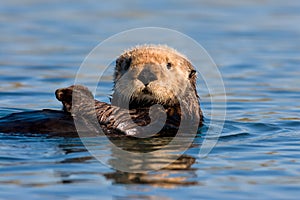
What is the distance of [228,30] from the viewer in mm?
13273

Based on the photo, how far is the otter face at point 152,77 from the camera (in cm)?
598

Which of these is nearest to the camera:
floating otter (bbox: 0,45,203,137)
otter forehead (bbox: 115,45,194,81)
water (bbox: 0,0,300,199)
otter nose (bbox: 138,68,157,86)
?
water (bbox: 0,0,300,199)

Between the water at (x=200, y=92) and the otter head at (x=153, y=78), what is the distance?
0.45m

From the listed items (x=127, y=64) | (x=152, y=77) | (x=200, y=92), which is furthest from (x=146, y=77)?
(x=200, y=92)

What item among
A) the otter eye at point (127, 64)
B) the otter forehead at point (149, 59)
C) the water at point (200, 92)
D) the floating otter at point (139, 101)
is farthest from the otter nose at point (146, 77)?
the water at point (200, 92)

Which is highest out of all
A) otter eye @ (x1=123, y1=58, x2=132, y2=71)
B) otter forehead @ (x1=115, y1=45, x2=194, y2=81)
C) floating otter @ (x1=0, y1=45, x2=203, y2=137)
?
otter forehead @ (x1=115, y1=45, x2=194, y2=81)

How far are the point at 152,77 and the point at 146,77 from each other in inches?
2.0

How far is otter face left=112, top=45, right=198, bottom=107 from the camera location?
19.6 feet

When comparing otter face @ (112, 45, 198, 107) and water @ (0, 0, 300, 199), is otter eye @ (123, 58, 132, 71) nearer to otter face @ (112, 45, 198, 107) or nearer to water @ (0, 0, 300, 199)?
otter face @ (112, 45, 198, 107)

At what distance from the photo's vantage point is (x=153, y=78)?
595cm

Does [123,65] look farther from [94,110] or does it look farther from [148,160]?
[148,160]

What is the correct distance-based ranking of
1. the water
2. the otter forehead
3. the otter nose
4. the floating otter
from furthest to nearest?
the otter forehead, the otter nose, the floating otter, the water

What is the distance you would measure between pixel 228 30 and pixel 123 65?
7146 mm

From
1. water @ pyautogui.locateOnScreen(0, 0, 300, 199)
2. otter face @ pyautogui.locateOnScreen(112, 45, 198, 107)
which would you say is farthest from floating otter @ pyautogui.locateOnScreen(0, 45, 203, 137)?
water @ pyautogui.locateOnScreen(0, 0, 300, 199)
